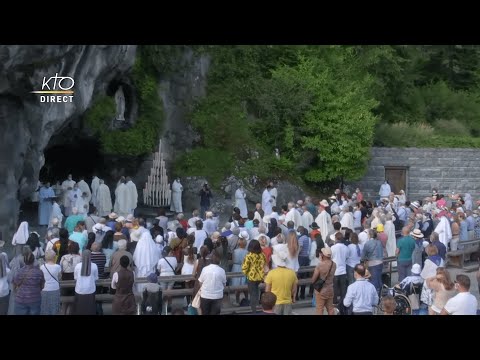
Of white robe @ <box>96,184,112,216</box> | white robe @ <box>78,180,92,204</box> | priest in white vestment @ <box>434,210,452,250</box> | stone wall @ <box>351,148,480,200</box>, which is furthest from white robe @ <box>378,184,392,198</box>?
priest in white vestment @ <box>434,210,452,250</box>

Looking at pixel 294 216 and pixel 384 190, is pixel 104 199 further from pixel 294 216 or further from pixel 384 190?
pixel 384 190

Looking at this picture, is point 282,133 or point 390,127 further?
point 390,127

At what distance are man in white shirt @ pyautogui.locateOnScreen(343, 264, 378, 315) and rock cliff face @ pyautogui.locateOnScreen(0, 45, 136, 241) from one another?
955 cm

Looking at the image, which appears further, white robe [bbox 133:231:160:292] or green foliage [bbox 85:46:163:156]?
green foliage [bbox 85:46:163:156]

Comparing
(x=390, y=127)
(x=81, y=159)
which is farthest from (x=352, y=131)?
(x=81, y=159)

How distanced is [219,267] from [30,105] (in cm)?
980

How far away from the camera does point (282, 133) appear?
3003 cm

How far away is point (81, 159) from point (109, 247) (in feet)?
46.5

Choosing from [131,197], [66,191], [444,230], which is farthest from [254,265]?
[131,197]

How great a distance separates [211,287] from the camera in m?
11.4

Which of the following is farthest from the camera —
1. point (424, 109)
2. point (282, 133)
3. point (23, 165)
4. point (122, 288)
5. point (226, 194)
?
point (424, 109)

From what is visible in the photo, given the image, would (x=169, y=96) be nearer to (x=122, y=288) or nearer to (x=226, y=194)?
(x=226, y=194)

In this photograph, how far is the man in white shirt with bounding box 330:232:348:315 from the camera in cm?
1343

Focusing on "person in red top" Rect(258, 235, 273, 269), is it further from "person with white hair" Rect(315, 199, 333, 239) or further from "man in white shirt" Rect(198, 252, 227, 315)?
"person with white hair" Rect(315, 199, 333, 239)
